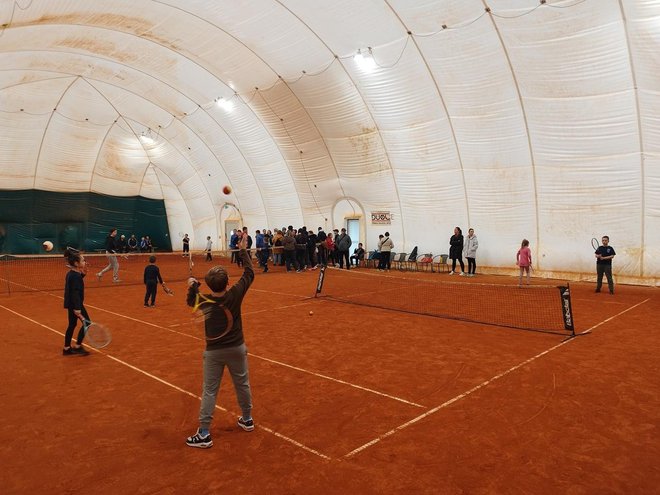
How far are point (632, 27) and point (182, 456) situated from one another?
15.1 metres

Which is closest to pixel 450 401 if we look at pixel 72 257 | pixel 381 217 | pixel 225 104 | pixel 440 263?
pixel 72 257

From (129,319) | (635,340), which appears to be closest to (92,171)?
(129,319)

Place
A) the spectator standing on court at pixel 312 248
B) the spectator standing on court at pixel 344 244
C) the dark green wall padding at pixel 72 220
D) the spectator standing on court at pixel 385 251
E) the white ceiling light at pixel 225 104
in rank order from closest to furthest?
the spectator standing on court at pixel 385 251, the spectator standing on court at pixel 344 244, the spectator standing on court at pixel 312 248, the white ceiling light at pixel 225 104, the dark green wall padding at pixel 72 220

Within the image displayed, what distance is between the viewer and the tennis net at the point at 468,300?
993 cm

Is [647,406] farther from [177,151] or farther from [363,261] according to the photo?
[177,151]

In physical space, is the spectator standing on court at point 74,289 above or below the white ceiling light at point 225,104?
A: below

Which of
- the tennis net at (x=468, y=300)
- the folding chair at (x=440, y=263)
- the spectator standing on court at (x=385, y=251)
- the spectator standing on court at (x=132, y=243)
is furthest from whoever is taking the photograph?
the spectator standing on court at (x=132, y=243)

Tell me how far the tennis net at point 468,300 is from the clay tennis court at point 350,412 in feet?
2.60

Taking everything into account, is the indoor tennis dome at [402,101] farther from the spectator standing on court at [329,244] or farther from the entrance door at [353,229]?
the spectator standing on court at [329,244]

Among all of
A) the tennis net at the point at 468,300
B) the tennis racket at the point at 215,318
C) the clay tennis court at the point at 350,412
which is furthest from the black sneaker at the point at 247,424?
the tennis net at the point at 468,300

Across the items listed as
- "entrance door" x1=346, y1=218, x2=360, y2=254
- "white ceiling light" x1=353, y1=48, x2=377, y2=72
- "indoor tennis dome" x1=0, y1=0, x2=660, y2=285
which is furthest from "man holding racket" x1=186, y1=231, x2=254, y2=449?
"entrance door" x1=346, y1=218, x2=360, y2=254

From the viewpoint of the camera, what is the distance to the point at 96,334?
807 cm

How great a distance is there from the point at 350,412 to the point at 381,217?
58.6 feet

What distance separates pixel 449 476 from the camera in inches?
158
